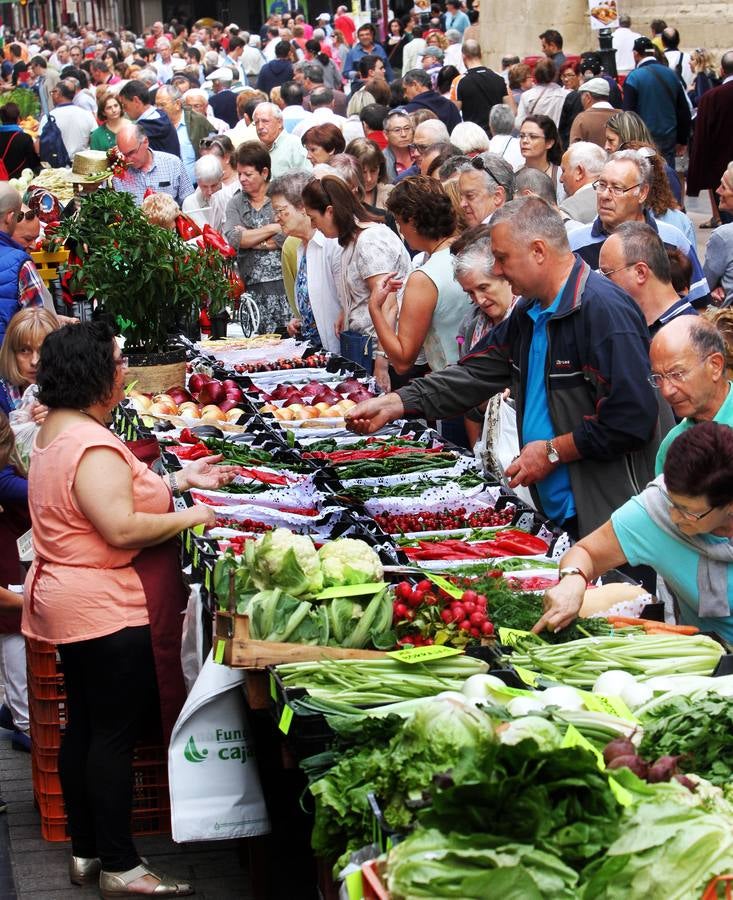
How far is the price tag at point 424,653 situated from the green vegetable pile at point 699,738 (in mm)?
610

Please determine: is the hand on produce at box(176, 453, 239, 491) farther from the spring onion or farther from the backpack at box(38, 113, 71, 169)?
the backpack at box(38, 113, 71, 169)

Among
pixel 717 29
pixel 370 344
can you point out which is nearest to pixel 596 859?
pixel 370 344

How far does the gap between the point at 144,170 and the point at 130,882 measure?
31.5 ft

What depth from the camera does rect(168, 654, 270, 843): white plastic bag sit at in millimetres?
4262

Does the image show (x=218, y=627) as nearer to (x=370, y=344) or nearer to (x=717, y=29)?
(x=370, y=344)

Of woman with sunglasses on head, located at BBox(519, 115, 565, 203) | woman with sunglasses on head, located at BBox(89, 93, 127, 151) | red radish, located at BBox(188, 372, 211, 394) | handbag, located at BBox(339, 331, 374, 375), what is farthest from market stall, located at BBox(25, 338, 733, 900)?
woman with sunglasses on head, located at BBox(89, 93, 127, 151)

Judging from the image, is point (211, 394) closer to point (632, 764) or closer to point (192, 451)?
point (192, 451)

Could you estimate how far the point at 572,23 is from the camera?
19938 millimetres

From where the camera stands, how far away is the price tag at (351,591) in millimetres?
4195

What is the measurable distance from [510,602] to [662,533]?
1.70 ft

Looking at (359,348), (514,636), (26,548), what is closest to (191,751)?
(514,636)

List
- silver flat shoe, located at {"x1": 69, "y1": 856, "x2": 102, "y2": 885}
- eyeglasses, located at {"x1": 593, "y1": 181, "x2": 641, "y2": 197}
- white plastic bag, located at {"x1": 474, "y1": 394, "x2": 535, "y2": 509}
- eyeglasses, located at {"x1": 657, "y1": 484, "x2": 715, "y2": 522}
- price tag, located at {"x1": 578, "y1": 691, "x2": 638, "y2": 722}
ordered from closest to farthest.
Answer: price tag, located at {"x1": 578, "y1": 691, "x2": 638, "y2": 722} < eyeglasses, located at {"x1": 657, "y1": 484, "x2": 715, "y2": 522} < silver flat shoe, located at {"x1": 69, "y1": 856, "x2": 102, "y2": 885} < white plastic bag, located at {"x1": 474, "y1": 394, "x2": 535, "y2": 509} < eyeglasses, located at {"x1": 593, "y1": 181, "x2": 641, "y2": 197}

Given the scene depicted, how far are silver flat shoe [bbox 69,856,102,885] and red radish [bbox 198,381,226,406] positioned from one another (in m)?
3.24

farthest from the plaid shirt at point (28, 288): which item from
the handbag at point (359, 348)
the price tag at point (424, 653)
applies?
the price tag at point (424, 653)
